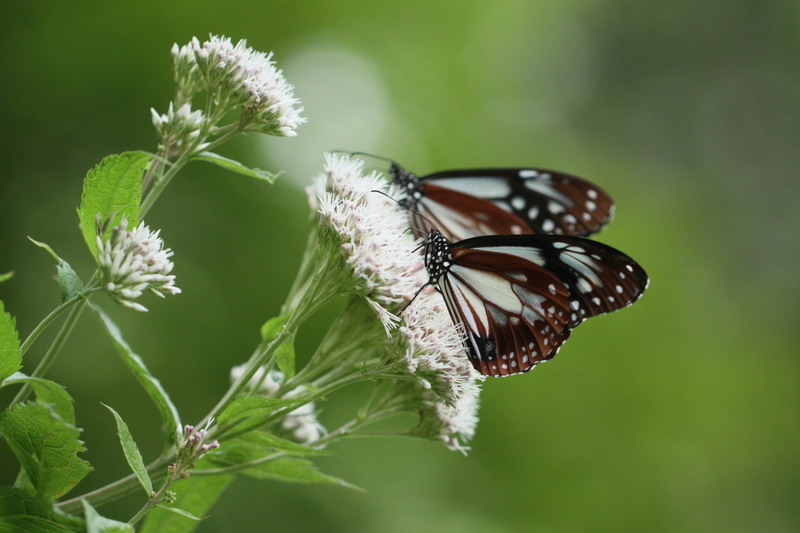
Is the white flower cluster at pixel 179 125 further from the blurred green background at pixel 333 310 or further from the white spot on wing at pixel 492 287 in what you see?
the blurred green background at pixel 333 310

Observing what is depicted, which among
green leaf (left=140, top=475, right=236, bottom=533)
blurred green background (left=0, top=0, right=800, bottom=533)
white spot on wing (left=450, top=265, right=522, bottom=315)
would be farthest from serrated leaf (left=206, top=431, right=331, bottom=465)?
blurred green background (left=0, top=0, right=800, bottom=533)

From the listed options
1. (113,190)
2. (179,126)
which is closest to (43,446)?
(113,190)

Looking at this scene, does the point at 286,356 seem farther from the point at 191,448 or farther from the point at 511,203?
the point at 511,203

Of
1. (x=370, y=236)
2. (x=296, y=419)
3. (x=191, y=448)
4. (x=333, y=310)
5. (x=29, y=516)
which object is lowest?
(x=29, y=516)

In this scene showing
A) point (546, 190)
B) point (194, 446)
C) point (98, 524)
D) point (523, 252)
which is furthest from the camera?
point (546, 190)

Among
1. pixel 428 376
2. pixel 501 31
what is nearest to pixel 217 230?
pixel 428 376

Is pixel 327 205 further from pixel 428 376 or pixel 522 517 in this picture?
pixel 522 517
